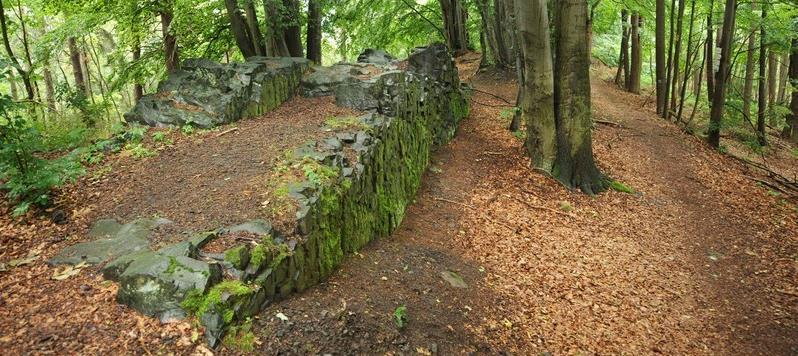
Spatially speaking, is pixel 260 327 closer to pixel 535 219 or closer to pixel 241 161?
pixel 241 161

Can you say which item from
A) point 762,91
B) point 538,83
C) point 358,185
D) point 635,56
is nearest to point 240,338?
point 358,185

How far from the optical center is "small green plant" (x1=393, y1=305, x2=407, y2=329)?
439 centimetres

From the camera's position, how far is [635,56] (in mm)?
19469

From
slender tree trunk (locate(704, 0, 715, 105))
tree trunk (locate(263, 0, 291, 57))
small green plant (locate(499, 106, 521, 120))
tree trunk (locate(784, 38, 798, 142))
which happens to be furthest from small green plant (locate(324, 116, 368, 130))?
tree trunk (locate(784, 38, 798, 142))

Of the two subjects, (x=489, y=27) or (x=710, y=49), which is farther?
(x=489, y=27)

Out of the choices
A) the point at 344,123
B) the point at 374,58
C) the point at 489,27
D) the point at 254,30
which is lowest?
the point at 344,123

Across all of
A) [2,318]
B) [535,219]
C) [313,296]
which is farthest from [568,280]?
[2,318]

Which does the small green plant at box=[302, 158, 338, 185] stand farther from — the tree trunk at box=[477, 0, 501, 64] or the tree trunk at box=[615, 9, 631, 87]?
the tree trunk at box=[615, 9, 631, 87]

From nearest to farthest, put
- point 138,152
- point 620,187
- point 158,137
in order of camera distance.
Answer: point 138,152
point 158,137
point 620,187

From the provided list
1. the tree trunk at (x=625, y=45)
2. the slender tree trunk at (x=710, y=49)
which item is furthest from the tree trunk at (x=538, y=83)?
the tree trunk at (x=625, y=45)

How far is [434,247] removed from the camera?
688cm

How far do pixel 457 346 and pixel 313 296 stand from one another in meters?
1.46

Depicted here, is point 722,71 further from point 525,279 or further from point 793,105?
point 525,279

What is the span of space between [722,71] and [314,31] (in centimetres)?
1037
